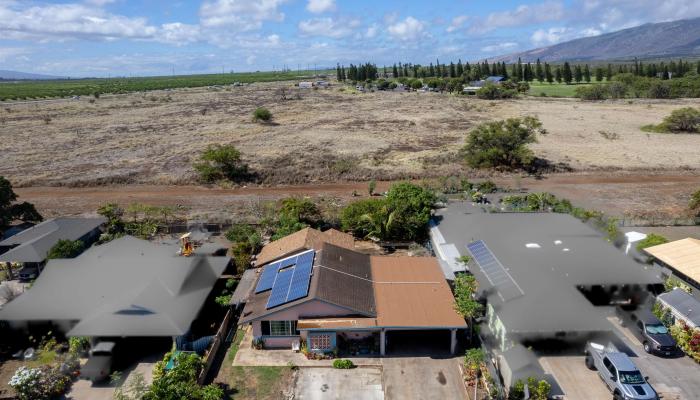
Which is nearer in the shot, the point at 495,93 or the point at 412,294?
the point at 412,294

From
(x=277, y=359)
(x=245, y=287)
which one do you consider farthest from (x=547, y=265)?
(x=245, y=287)

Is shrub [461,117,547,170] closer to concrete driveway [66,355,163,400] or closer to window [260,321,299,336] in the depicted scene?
window [260,321,299,336]

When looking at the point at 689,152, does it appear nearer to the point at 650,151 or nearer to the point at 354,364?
the point at 650,151

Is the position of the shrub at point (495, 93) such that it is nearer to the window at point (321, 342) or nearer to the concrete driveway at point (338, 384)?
the window at point (321, 342)

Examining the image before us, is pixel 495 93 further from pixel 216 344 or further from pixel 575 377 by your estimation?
pixel 216 344

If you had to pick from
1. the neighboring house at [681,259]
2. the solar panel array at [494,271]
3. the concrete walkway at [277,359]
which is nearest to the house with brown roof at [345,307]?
the concrete walkway at [277,359]

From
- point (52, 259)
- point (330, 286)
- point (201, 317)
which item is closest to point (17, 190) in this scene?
point (52, 259)
